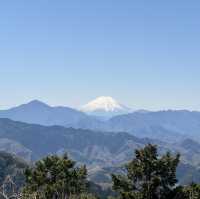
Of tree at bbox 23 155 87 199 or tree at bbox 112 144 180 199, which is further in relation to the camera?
tree at bbox 23 155 87 199

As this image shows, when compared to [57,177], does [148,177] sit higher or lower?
higher

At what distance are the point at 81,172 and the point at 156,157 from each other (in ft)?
116

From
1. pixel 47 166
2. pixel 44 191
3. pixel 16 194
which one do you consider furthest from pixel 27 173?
pixel 16 194

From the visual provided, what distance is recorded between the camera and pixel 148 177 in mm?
54781

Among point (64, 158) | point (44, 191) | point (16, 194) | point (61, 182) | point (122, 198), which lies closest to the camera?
point (16, 194)

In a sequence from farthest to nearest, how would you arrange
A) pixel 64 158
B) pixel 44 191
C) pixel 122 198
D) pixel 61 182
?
pixel 64 158 < pixel 61 182 < pixel 44 191 < pixel 122 198

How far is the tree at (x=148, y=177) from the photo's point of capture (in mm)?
53469

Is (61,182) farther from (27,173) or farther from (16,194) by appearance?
(16,194)

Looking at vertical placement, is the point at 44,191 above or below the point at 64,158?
below

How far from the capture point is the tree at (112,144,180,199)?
53469 millimetres

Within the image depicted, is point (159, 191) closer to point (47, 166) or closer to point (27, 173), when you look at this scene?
point (47, 166)

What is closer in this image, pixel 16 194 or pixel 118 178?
pixel 16 194

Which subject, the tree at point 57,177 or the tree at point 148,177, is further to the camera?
the tree at point 57,177

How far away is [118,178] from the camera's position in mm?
57312
